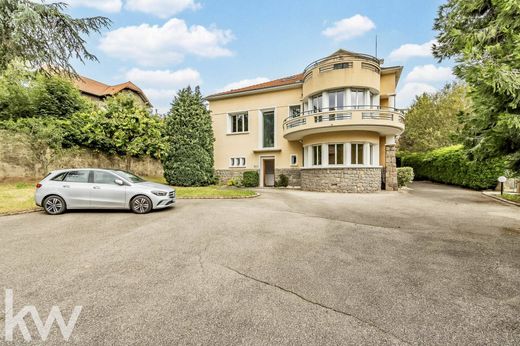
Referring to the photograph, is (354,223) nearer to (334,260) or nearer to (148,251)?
(334,260)

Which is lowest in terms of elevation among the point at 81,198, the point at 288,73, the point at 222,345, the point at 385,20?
the point at 222,345

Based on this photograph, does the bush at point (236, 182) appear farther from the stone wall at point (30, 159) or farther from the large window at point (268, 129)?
the stone wall at point (30, 159)

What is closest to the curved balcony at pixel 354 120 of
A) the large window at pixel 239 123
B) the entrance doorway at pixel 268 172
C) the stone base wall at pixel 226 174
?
the entrance doorway at pixel 268 172

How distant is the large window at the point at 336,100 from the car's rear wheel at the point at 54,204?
15.1 metres

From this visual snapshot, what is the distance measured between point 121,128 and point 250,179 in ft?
33.0

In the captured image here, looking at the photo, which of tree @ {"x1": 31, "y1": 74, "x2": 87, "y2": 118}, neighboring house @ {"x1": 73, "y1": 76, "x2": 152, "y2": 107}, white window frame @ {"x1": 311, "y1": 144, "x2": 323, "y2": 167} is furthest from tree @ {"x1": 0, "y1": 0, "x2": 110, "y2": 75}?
neighboring house @ {"x1": 73, "y1": 76, "x2": 152, "y2": 107}

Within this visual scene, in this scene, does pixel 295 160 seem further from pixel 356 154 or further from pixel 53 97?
pixel 53 97

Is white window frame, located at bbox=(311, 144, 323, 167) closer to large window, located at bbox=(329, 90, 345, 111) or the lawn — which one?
large window, located at bbox=(329, 90, 345, 111)

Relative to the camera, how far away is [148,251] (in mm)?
4539

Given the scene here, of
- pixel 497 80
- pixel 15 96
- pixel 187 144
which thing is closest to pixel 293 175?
pixel 187 144

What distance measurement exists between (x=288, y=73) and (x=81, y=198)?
2220 centimetres

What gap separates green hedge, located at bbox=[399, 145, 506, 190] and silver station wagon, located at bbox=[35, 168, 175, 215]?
45.2 feet

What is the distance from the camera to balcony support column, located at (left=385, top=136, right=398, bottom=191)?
54.1 ft

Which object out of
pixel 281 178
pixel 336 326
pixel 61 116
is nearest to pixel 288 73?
pixel 281 178
